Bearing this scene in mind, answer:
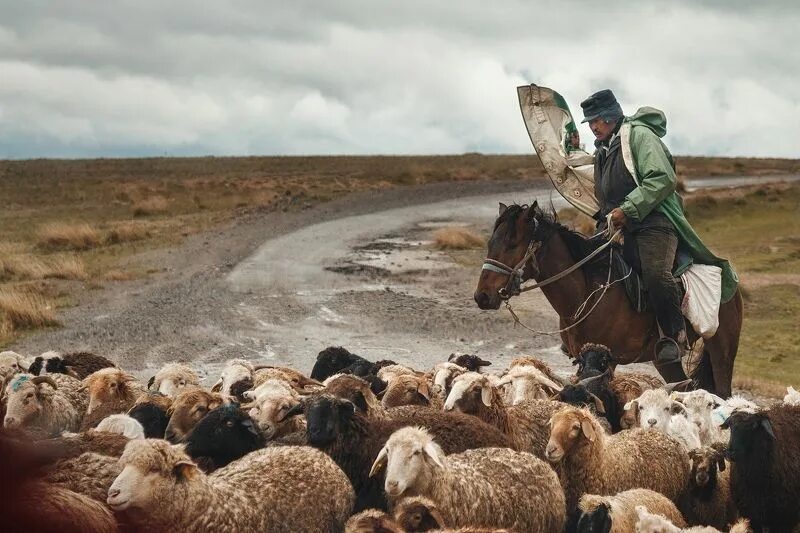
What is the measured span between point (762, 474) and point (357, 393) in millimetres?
3036

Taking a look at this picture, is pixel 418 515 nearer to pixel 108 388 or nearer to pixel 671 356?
pixel 108 388

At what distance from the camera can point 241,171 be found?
78.4 meters

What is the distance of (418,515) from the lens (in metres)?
4.85

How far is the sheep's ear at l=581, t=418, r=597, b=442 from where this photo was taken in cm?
620

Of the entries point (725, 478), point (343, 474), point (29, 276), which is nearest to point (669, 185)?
point (725, 478)

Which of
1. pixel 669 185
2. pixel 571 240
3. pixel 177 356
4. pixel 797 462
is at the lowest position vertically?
pixel 177 356

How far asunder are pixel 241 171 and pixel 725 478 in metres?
74.2

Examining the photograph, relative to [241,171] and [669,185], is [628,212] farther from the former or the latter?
[241,171]

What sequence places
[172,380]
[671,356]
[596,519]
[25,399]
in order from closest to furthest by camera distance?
[596,519] → [25,399] → [172,380] → [671,356]

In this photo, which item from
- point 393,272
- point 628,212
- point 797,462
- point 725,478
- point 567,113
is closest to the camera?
point 797,462

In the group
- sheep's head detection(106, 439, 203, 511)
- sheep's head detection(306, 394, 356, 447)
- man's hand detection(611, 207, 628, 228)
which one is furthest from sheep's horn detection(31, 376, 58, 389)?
man's hand detection(611, 207, 628, 228)

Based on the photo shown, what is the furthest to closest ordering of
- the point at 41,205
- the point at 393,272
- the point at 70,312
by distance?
the point at 41,205, the point at 393,272, the point at 70,312

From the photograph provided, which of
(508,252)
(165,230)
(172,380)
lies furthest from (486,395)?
(165,230)

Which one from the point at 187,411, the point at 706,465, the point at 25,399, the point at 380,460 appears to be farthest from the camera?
the point at 25,399
